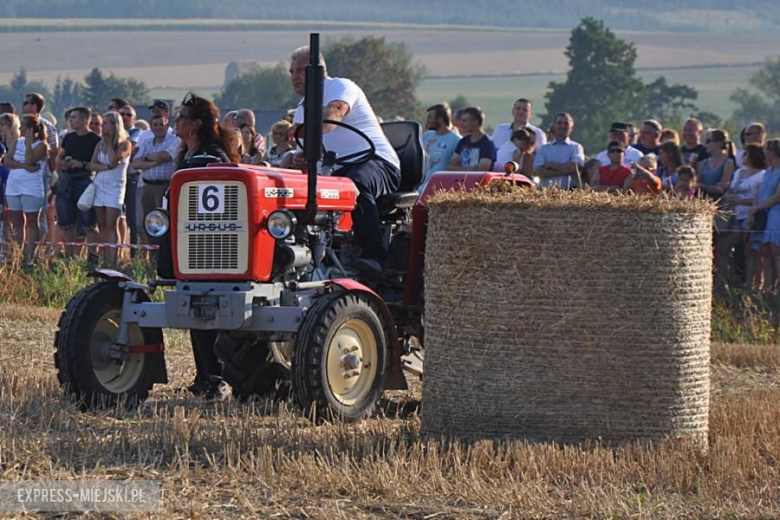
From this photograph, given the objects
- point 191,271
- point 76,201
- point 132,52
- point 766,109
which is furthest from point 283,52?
point 191,271

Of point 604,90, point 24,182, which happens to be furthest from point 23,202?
point 604,90

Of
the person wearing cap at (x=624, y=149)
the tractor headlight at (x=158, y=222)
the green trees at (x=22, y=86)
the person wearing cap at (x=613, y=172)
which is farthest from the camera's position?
the green trees at (x=22, y=86)

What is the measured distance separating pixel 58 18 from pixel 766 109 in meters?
Result: 50.0

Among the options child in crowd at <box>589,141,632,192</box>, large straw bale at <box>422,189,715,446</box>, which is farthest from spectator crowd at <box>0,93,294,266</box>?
large straw bale at <box>422,189,715,446</box>

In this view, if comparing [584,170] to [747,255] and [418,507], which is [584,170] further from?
[418,507]

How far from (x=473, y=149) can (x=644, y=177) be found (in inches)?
80.6

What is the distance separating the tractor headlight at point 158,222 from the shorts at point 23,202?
750 cm

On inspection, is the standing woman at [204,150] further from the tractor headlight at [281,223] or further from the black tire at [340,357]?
the black tire at [340,357]

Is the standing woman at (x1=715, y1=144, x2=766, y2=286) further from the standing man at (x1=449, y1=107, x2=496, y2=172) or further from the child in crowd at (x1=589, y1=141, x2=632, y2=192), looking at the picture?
the standing man at (x1=449, y1=107, x2=496, y2=172)

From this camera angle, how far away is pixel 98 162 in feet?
48.5

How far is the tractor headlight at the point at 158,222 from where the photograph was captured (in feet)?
26.0

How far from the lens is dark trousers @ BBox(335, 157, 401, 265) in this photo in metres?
8.42

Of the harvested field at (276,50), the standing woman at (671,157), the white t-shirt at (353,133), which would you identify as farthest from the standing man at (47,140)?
the harvested field at (276,50)

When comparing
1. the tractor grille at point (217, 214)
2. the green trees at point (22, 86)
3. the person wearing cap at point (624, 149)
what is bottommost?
the tractor grille at point (217, 214)
